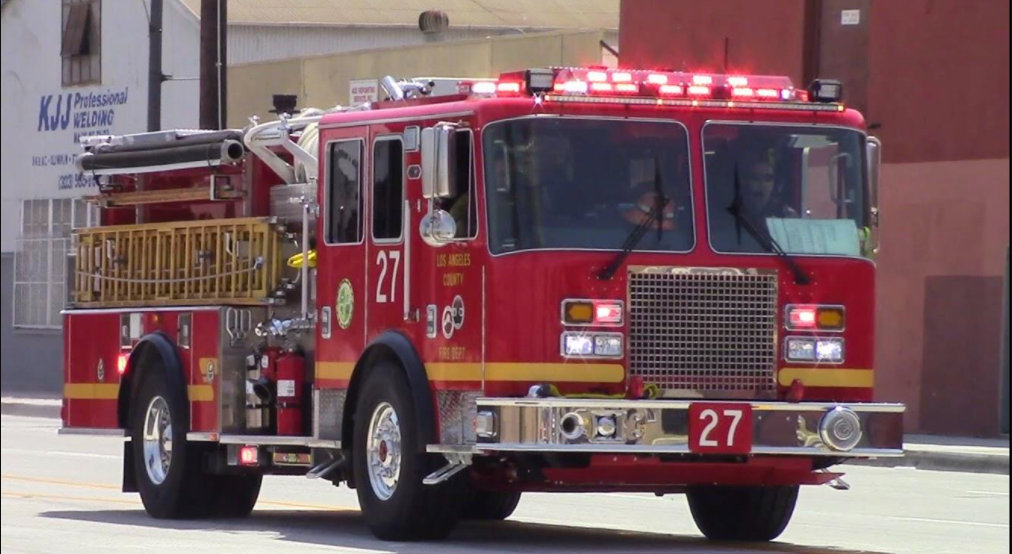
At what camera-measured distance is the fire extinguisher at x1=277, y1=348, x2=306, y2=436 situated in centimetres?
1445

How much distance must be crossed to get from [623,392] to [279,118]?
4.02 meters

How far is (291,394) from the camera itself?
14469mm

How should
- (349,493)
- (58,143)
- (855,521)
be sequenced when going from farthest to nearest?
(58,143), (349,493), (855,521)

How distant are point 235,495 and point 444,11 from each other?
20813mm

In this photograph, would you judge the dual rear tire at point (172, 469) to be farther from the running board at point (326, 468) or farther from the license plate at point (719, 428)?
the license plate at point (719, 428)

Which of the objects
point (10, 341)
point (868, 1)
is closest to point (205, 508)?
point (868, 1)

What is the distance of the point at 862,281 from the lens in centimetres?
1305

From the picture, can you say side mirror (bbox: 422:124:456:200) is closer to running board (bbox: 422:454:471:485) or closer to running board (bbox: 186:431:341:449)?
running board (bbox: 422:454:471:485)

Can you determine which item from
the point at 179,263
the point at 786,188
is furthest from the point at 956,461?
the point at 786,188

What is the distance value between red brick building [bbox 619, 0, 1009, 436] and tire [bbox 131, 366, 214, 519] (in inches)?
530

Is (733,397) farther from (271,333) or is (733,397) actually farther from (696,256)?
(271,333)

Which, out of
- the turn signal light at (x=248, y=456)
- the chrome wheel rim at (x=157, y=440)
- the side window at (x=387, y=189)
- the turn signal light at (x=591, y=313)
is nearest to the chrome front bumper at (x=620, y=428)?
the turn signal light at (x=591, y=313)

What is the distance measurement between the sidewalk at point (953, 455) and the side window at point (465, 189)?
33.1ft

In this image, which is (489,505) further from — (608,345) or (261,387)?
(608,345)
